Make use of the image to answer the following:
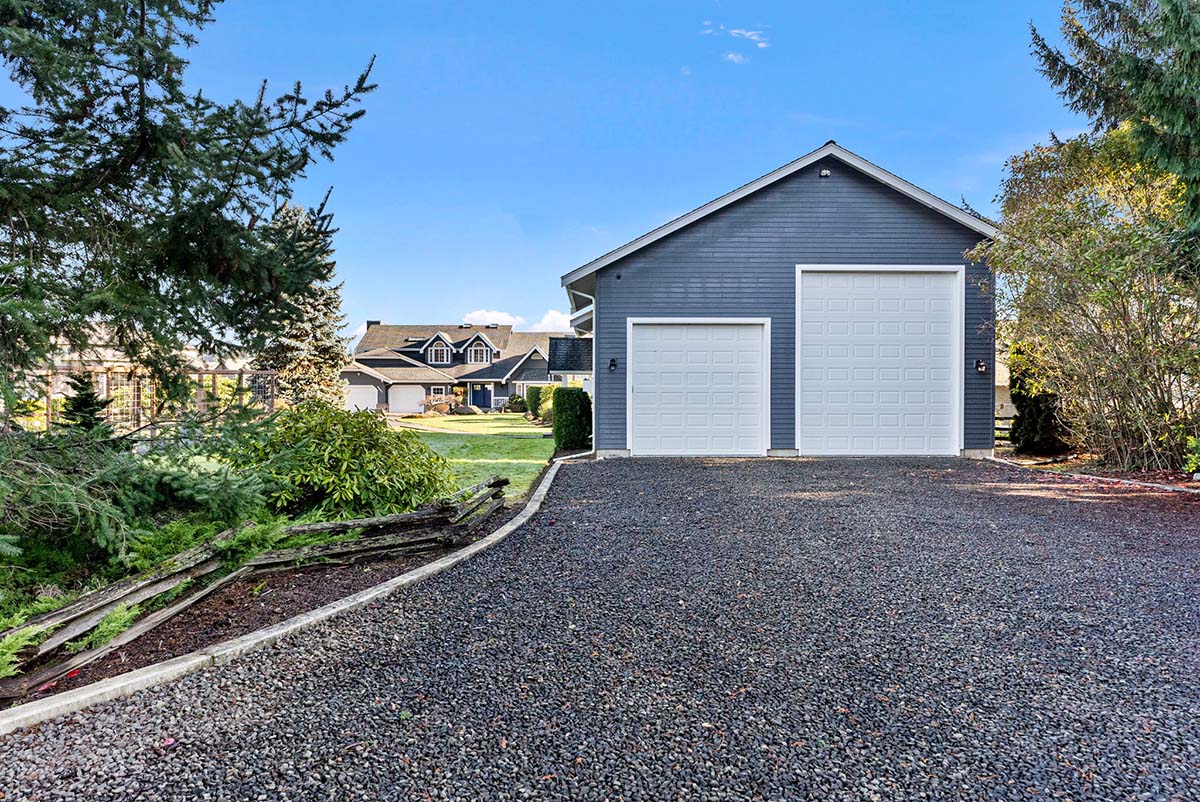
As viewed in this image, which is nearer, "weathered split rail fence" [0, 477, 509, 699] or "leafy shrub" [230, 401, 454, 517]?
"weathered split rail fence" [0, 477, 509, 699]

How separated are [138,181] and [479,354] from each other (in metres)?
41.4

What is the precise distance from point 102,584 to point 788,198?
10745 mm

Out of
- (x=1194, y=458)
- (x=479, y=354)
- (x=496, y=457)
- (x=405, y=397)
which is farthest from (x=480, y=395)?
(x=1194, y=458)

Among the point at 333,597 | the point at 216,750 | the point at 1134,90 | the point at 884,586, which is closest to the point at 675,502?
the point at 884,586

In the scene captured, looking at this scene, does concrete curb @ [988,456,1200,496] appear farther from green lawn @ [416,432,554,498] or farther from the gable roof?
green lawn @ [416,432,554,498]

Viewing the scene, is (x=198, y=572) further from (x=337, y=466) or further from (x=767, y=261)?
(x=767, y=261)

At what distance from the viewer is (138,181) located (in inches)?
157

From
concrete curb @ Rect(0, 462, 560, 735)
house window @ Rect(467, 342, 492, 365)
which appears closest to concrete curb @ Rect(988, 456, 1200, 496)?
concrete curb @ Rect(0, 462, 560, 735)

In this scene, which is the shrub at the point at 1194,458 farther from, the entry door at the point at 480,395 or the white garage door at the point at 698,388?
the entry door at the point at 480,395

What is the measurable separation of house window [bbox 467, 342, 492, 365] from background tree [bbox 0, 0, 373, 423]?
40.9m

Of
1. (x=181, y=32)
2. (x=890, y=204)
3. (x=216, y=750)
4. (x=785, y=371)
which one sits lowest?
(x=216, y=750)

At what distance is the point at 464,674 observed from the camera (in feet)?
8.89

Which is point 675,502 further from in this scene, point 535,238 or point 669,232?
point 535,238

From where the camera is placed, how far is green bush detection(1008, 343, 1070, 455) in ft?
35.8
